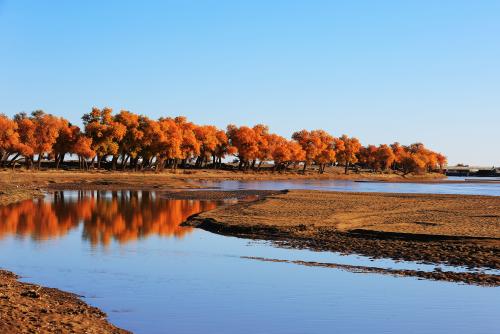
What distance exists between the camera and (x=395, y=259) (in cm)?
2814

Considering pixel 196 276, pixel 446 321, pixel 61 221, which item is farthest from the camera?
pixel 61 221

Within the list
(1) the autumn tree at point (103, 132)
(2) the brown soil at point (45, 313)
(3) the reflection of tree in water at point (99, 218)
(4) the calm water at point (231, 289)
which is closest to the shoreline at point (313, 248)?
(2) the brown soil at point (45, 313)

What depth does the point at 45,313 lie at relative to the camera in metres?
16.6

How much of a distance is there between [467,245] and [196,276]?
45.7 feet

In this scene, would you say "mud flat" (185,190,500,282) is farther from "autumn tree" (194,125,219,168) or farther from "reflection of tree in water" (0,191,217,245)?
"autumn tree" (194,125,219,168)

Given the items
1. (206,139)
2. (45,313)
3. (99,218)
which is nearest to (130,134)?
(206,139)

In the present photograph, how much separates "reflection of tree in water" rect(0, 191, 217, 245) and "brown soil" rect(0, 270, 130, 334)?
14748 mm

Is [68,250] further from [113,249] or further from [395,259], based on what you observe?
[395,259]

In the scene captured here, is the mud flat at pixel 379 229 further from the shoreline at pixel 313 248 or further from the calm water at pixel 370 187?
the calm water at pixel 370 187

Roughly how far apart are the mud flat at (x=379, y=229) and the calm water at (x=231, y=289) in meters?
2.12

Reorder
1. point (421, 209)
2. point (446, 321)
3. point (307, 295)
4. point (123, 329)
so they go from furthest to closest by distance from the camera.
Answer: point (421, 209) < point (307, 295) < point (446, 321) < point (123, 329)

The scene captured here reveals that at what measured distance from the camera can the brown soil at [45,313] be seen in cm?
1505

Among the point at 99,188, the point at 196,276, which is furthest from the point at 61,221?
the point at 99,188

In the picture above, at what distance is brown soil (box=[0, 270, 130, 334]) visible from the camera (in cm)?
1505
